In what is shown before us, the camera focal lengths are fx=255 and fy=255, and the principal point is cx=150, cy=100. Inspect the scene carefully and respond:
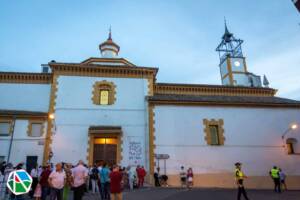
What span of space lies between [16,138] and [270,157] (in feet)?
69.1

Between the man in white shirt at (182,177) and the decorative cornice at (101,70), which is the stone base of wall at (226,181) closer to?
the man in white shirt at (182,177)

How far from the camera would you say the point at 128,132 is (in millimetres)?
21016

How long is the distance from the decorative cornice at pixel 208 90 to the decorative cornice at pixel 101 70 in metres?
2.47

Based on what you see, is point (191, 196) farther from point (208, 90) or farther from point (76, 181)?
point (208, 90)

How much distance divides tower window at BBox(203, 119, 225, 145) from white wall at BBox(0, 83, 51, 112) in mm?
13957

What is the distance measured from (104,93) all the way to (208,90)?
10835 mm

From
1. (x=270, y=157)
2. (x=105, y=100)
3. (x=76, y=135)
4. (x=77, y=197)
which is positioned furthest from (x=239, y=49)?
(x=77, y=197)

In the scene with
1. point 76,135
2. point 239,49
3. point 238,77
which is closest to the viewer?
point 76,135

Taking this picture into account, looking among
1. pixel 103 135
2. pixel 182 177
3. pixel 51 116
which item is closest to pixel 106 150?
pixel 103 135

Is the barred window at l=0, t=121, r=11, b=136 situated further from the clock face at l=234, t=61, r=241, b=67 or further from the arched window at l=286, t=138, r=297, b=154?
the clock face at l=234, t=61, r=241, b=67

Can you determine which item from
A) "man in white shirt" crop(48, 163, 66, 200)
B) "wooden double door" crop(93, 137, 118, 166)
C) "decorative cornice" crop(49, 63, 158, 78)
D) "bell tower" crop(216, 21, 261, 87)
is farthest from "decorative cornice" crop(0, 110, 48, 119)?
"bell tower" crop(216, 21, 261, 87)

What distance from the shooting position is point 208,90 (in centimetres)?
2645

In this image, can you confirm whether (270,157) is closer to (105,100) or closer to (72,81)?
(105,100)

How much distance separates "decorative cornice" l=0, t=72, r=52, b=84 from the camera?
2283cm
